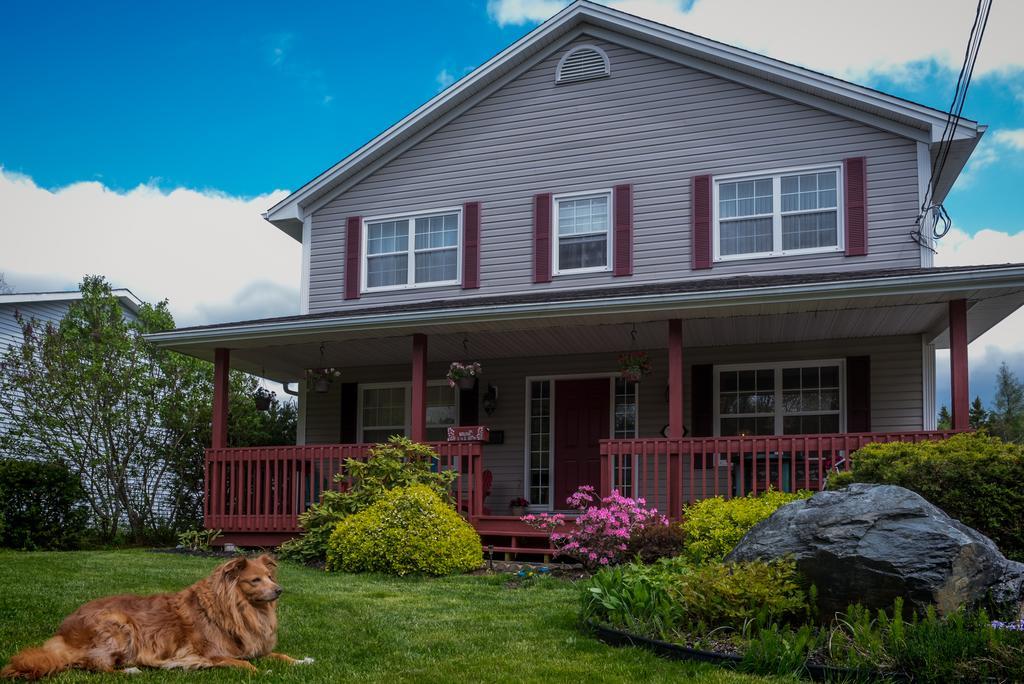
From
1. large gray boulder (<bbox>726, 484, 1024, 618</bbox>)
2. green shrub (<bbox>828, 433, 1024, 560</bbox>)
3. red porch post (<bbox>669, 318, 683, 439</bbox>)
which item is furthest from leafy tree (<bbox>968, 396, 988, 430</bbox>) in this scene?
large gray boulder (<bbox>726, 484, 1024, 618</bbox>)

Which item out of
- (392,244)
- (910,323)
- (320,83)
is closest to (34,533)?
(392,244)

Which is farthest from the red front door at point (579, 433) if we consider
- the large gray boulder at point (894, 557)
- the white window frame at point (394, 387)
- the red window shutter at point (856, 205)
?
the large gray boulder at point (894, 557)

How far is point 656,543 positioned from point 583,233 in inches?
212

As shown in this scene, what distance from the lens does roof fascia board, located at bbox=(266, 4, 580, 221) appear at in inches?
555

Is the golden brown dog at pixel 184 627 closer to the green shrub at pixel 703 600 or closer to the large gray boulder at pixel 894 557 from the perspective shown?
the green shrub at pixel 703 600

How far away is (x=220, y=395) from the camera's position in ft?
44.5

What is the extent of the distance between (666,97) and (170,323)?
394 inches

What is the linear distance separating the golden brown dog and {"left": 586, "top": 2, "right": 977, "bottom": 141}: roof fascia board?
1009 cm

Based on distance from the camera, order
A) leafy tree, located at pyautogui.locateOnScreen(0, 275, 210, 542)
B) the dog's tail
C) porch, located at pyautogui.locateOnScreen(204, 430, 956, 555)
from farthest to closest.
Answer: leafy tree, located at pyautogui.locateOnScreen(0, 275, 210, 542) < porch, located at pyautogui.locateOnScreen(204, 430, 956, 555) < the dog's tail

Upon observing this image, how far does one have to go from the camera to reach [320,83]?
2089 cm

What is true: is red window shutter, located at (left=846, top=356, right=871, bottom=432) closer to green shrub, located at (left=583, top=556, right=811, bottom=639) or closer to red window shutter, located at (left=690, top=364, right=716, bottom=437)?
red window shutter, located at (left=690, top=364, right=716, bottom=437)

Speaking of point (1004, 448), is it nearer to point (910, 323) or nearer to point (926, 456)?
point (926, 456)

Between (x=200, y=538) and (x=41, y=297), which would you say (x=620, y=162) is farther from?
(x=41, y=297)

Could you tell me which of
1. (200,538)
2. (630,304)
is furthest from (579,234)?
(200,538)
